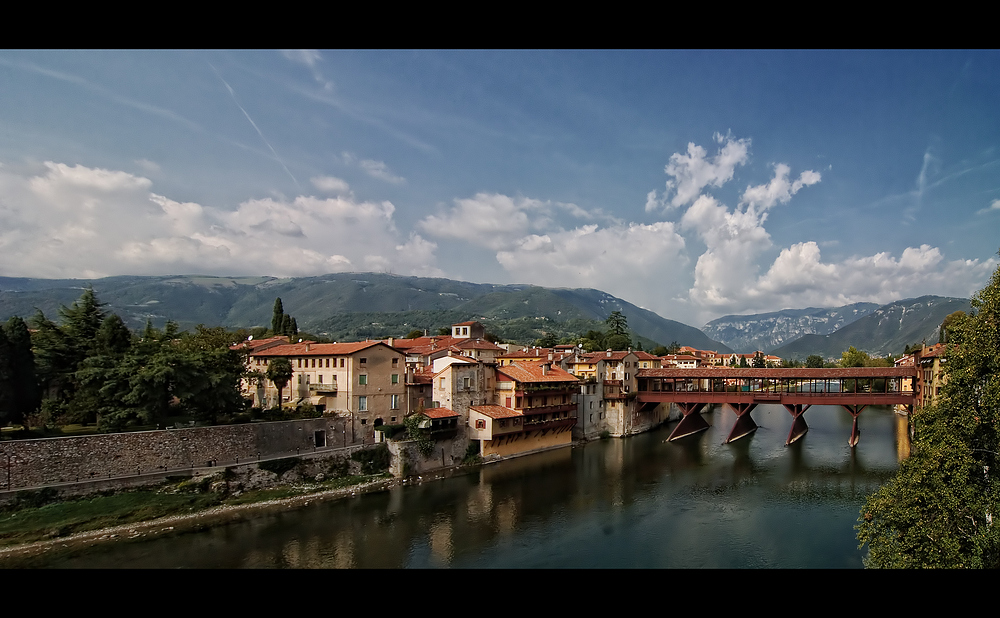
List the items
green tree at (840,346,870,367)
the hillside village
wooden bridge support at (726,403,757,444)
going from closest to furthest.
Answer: the hillside village
wooden bridge support at (726,403,757,444)
green tree at (840,346,870,367)

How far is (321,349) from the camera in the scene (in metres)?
31.5

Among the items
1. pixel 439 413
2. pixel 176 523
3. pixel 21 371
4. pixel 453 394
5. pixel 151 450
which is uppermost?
pixel 21 371

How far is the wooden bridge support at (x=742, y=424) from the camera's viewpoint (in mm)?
41438

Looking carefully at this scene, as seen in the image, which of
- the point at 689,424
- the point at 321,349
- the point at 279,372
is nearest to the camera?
the point at 279,372

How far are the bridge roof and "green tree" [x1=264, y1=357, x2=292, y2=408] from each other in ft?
95.9

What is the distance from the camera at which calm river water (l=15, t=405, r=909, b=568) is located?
59.2ft

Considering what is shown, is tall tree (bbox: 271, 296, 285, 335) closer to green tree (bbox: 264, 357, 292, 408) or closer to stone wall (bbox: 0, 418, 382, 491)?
green tree (bbox: 264, 357, 292, 408)

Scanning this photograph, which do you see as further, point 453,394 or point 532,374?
point 532,374

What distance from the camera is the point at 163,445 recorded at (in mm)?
21953

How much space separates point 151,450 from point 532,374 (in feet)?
73.7

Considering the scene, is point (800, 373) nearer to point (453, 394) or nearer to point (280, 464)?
point (453, 394)

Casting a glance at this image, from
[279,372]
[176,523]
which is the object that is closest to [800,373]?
[279,372]

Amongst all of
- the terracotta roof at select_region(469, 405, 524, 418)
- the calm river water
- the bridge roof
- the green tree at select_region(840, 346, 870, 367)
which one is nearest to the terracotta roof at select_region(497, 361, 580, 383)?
the terracotta roof at select_region(469, 405, 524, 418)
